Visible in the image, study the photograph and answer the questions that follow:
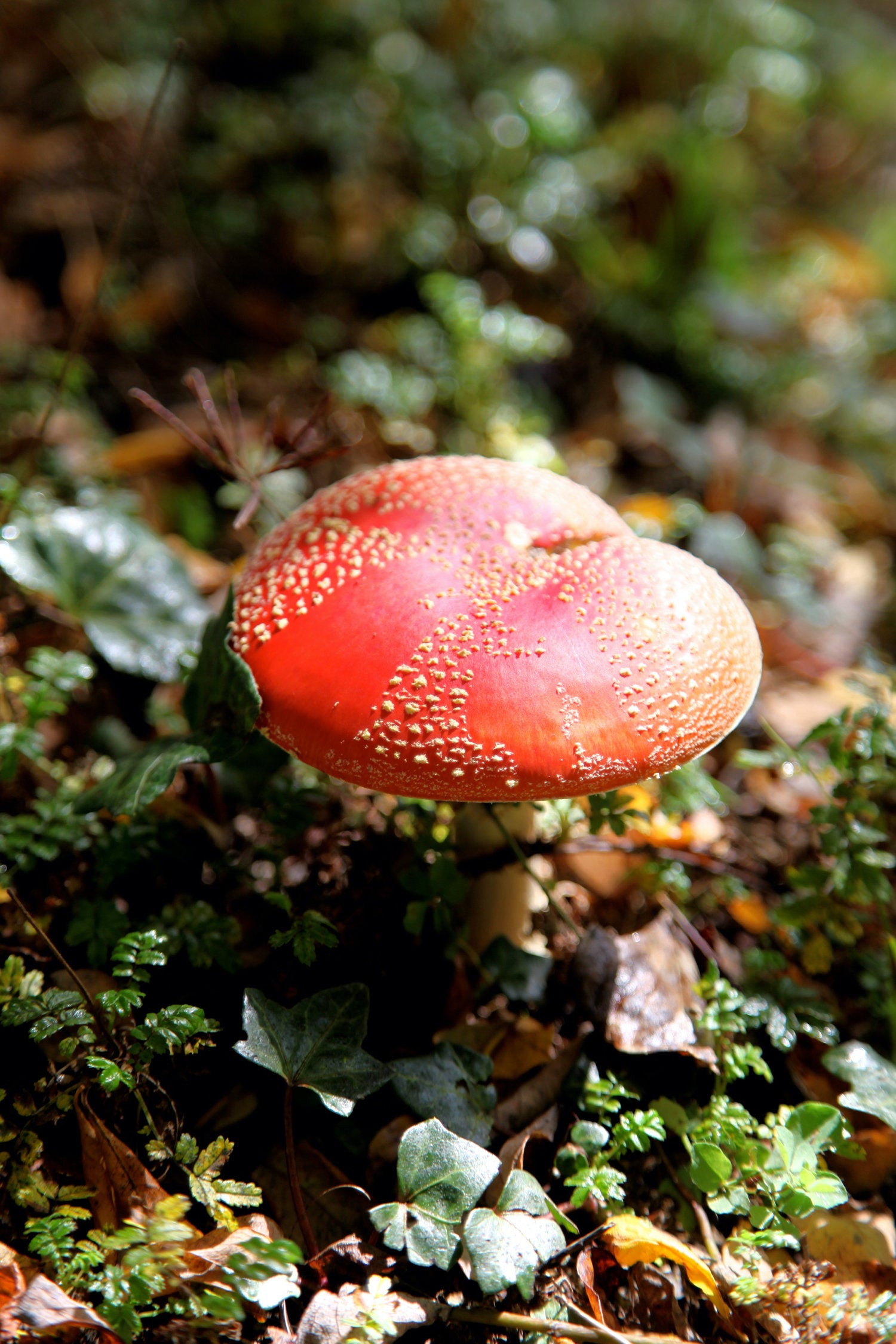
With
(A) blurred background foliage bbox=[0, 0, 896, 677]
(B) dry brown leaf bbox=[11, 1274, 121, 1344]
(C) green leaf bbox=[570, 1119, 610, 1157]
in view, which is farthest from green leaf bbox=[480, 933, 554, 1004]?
(A) blurred background foliage bbox=[0, 0, 896, 677]

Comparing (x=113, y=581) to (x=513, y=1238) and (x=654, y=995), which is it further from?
(x=513, y=1238)

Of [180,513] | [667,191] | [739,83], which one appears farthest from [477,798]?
Answer: [739,83]

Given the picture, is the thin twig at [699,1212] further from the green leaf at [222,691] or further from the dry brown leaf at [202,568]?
the dry brown leaf at [202,568]

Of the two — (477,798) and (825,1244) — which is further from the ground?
(477,798)

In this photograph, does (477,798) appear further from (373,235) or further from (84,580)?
(373,235)

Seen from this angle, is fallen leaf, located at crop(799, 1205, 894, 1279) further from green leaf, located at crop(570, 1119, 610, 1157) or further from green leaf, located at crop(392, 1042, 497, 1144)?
green leaf, located at crop(392, 1042, 497, 1144)
